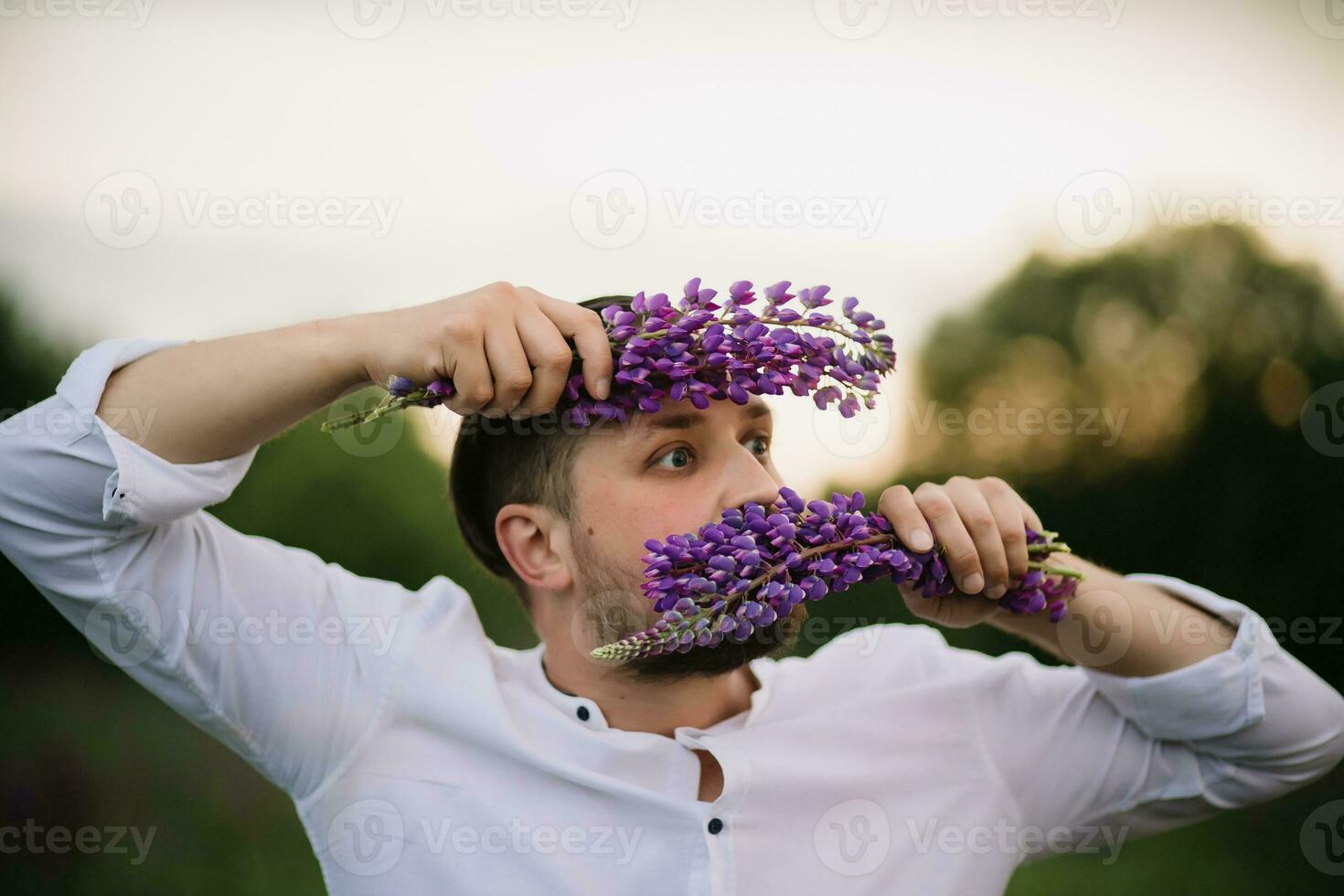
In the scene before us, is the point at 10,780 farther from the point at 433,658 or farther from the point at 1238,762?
the point at 1238,762

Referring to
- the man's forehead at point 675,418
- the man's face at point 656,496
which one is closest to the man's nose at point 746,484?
the man's face at point 656,496

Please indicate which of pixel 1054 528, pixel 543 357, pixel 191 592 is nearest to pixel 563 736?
pixel 191 592

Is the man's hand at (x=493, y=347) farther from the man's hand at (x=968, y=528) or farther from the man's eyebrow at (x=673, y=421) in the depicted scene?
the man's hand at (x=968, y=528)

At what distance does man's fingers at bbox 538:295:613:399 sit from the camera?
178cm

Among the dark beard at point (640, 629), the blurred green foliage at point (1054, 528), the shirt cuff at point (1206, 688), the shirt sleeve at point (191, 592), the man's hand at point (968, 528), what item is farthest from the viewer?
the blurred green foliage at point (1054, 528)

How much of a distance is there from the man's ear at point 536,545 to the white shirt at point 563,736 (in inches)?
8.5

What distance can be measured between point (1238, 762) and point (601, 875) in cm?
146

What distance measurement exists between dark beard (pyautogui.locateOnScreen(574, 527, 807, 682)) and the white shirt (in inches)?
7.0

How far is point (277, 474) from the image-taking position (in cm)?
892

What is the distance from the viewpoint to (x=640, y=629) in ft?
6.84

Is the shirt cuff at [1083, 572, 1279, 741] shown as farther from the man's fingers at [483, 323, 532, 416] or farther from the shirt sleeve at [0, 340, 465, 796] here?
the shirt sleeve at [0, 340, 465, 796]

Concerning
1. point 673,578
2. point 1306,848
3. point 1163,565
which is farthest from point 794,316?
point 1163,565

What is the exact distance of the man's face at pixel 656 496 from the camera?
2.06 metres

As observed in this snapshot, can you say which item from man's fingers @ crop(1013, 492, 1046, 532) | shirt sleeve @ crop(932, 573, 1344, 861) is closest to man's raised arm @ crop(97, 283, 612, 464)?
man's fingers @ crop(1013, 492, 1046, 532)
